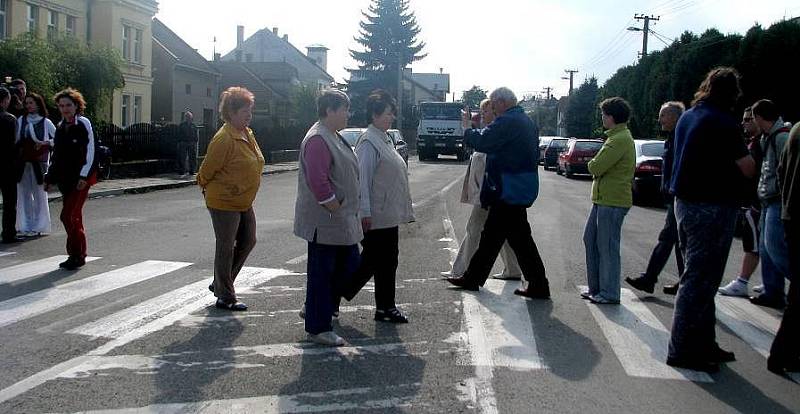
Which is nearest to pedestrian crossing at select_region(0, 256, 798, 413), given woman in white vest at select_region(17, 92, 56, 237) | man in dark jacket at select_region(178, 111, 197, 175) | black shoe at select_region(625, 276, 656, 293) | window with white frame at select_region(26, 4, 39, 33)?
black shoe at select_region(625, 276, 656, 293)

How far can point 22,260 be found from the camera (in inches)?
366

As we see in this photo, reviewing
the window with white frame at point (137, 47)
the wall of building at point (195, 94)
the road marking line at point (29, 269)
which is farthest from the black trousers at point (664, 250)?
the wall of building at point (195, 94)

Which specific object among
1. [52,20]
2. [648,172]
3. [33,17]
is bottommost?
[648,172]

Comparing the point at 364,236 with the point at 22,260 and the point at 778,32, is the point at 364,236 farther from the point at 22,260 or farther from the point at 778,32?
the point at 778,32

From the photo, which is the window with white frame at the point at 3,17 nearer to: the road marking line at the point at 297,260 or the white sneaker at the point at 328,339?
the road marking line at the point at 297,260

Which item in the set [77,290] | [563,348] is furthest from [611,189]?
[77,290]

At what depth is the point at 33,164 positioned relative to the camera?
11.1 metres

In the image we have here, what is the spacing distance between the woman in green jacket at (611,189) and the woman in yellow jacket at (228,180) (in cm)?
298

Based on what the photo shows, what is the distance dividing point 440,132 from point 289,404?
4408 centimetres

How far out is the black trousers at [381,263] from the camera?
6.61 m

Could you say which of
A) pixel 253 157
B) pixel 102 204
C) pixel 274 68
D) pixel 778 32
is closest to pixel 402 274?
pixel 253 157

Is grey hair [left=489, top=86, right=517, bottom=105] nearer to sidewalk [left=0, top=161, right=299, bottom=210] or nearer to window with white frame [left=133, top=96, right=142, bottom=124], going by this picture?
sidewalk [left=0, top=161, right=299, bottom=210]

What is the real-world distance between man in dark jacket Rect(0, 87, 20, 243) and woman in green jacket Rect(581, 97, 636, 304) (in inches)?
285

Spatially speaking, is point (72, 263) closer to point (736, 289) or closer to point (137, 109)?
point (736, 289)
